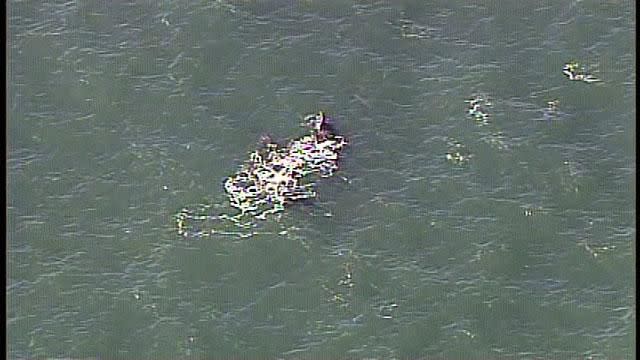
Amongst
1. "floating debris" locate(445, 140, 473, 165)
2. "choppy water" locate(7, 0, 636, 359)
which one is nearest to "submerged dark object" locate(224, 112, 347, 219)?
"choppy water" locate(7, 0, 636, 359)

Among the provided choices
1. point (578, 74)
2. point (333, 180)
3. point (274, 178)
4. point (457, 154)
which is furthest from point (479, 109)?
point (274, 178)

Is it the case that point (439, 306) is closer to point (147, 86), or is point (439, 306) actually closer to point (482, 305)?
point (482, 305)

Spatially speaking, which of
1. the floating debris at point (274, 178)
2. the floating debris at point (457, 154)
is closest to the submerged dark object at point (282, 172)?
the floating debris at point (274, 178)

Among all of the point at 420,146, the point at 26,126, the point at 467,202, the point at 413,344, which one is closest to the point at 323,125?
the point at 420,146

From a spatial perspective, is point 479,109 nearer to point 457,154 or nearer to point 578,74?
point 457,154

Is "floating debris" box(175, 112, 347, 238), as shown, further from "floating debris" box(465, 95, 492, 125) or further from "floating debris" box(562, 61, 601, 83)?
"floating debris" box(562, 61, 601, 83)

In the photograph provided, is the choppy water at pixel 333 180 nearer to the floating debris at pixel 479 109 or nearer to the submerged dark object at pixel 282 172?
the floating debris at pixel 479 109
